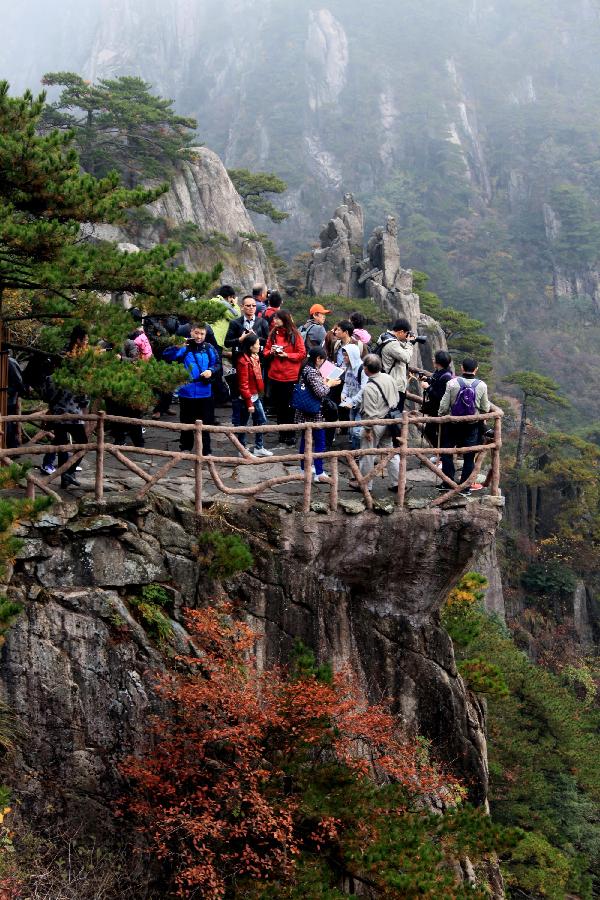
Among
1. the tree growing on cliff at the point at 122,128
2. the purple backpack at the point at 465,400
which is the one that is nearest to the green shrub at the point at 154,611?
the purple backpack at the point at 465,400

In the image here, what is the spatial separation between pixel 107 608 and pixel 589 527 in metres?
34.7

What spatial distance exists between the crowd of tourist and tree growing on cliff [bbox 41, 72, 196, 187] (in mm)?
27238

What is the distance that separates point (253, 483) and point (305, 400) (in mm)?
1226

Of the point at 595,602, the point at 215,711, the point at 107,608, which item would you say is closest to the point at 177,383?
the point at 107,608

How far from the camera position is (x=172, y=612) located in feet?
34.0

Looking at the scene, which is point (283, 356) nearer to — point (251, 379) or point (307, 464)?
point (251, 379)

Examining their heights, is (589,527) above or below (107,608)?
below

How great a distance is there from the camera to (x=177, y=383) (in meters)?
9.96

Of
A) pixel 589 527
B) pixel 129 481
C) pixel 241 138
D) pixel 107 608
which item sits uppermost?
pixel 241 138

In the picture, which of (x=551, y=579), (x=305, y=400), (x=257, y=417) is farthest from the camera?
(x=551, y=579)

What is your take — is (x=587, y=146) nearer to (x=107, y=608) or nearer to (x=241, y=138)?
(x=241, y=138)

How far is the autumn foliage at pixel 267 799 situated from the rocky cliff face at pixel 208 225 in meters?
26.7

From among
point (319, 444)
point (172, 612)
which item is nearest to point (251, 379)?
point (319, 444)

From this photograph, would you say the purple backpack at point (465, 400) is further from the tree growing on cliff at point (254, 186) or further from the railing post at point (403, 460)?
the tree growing on cliff at point (254, 186)
